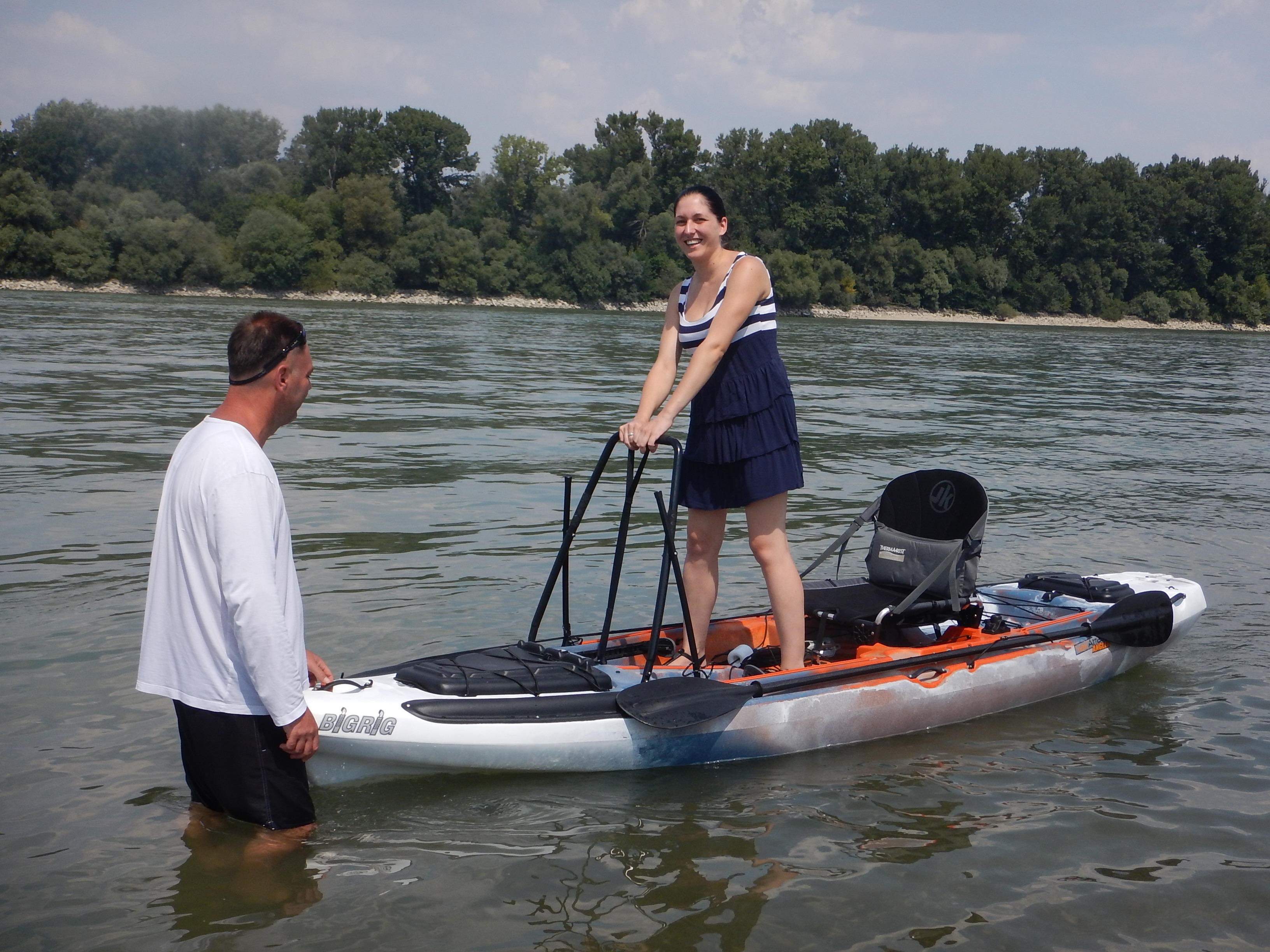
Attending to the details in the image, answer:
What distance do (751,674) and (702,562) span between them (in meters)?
0.66

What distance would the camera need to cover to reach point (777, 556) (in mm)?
5172

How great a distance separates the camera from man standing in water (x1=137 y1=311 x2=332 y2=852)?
329cm

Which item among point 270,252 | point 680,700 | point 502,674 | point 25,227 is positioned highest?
point 25,227

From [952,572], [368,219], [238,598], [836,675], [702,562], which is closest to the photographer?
[238,598]

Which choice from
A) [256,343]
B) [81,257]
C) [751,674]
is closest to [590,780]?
[751,674]

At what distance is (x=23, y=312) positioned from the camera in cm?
3919

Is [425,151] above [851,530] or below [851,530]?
above

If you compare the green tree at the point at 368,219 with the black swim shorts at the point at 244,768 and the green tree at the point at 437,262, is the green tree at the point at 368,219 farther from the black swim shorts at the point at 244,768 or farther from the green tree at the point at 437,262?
the black swim shorts at the point at 244,768

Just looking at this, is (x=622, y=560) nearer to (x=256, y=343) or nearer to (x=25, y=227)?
(x=256, y=343)

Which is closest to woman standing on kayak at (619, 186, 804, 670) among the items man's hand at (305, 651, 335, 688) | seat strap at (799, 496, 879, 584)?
seat strap at (799, 496, 879, 584)

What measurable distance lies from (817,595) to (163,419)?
38.2 feet

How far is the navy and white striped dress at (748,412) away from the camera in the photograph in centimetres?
503

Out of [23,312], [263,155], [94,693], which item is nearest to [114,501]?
[94,693]

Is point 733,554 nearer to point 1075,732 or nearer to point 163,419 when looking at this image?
point 1075,732
